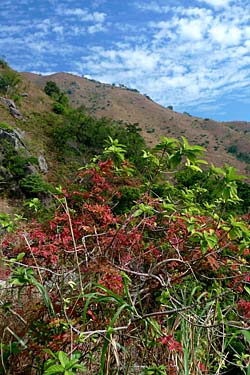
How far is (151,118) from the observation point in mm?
62812

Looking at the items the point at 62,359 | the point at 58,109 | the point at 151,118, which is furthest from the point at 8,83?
the point at 151,118

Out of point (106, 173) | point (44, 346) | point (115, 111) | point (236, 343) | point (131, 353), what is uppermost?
point (115, 111)

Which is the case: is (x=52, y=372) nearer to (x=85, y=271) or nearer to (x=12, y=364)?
(x=12, y=364)

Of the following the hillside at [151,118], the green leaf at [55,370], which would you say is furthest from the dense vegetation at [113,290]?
the hillside at [151,118]

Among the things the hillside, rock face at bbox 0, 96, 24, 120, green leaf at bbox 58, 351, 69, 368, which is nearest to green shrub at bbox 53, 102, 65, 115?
rock face at bbox 0, 96, 24, 120

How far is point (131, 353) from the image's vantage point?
5.94 feet

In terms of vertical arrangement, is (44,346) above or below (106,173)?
below

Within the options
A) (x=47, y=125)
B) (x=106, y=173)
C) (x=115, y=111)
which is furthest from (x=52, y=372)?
(x=115, y=111)

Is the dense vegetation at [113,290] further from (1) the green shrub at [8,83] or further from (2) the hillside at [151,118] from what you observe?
(2) the hillside at [151,118]

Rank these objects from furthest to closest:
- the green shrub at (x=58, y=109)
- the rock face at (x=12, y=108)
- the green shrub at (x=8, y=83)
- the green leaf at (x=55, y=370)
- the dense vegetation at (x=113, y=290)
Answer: the green shrub at (x=58, y=109) < the green shrub at (x=8, y=83) < the rock face at (x=12, y=108) < the dense vegetation at (x=113, y=290) < the green leaf at (x=55, y=370)

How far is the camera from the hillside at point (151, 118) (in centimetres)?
5666

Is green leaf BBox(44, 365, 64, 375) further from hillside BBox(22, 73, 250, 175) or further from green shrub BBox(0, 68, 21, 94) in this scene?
hillside BBox(22, 73, 250, 175)

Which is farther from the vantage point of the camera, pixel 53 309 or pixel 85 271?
pixel 85 271

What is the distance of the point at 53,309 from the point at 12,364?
0.91 ft
